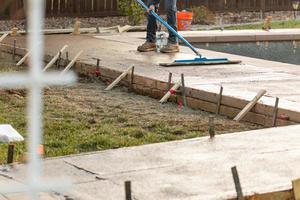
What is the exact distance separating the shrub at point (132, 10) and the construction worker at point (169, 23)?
759cm

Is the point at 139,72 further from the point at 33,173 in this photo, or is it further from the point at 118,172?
the point at 33,173

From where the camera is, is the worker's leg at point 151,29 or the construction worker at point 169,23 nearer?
the construction worker at point 169,23

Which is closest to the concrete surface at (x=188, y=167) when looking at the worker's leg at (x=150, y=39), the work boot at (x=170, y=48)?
the work boot at (x=170, y=48)

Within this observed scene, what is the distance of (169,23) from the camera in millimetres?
12859

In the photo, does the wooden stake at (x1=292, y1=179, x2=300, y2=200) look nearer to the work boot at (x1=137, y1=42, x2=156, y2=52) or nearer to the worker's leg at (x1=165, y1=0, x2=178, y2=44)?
the worker's leg at (x1=165, y1=0, x2=178, y2=44)

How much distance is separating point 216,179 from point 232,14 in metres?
21.4

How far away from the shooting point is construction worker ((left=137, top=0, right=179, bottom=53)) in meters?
12.6

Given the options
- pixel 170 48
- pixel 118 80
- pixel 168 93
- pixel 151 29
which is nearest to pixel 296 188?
pixel 168 93

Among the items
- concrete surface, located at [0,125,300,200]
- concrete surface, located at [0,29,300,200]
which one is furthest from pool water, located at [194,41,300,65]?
concrete surface, located at [0,125,300,200]

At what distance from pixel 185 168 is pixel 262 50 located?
13.7m

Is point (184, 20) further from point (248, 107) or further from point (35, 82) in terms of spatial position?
point (35, 82)

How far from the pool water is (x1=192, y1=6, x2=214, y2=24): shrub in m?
5.36

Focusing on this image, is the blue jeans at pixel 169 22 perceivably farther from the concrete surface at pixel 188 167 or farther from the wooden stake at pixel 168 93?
the concrete surface at pixel 188 167

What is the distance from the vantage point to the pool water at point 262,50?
59.2ft
